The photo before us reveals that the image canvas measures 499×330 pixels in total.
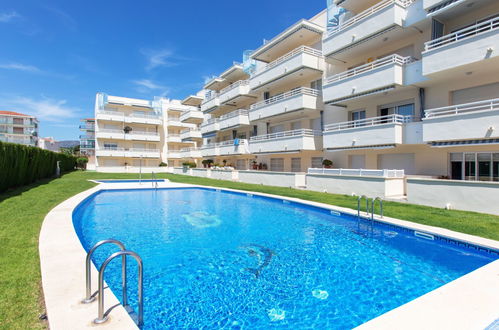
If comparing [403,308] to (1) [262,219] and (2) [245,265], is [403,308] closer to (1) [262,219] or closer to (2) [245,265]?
(2) [245,265]

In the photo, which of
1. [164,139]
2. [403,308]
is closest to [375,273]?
[403,308]

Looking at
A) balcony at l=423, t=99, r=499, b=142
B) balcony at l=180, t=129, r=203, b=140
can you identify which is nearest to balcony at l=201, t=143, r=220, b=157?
balcony at l=180, t=129, r=203, b=140

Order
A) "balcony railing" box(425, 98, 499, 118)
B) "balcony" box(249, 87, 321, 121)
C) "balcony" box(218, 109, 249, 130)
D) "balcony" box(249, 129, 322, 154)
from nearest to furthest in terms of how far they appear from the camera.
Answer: "balcony railing" box(425, 98, 499, 118)
"balcony" box(249, 129, 322, 154)
"balcony" box(249, 87, 321, 121)
"balcony" box(218, 109, 249, 130)

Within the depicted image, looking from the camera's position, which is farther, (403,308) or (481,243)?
(481,243)

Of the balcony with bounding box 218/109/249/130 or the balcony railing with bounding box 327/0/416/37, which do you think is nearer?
the balcony railing with bounding box 327/0/416/37

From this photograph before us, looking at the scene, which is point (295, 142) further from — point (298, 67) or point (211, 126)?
point (211, 126)

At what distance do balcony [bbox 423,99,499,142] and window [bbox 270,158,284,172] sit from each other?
52.5ft

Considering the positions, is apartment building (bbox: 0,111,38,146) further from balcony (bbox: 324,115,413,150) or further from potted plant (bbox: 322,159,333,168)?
balcony (bbox: 324,115,413,150)

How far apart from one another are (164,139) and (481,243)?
5472cm

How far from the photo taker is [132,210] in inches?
562

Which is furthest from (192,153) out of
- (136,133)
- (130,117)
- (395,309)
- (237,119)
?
(395,309)

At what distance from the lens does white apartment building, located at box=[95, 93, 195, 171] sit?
49281 mm

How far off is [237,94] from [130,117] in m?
29.4

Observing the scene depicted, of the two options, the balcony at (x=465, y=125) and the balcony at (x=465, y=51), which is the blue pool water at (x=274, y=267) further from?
the balcony at (x=465, y=51)
